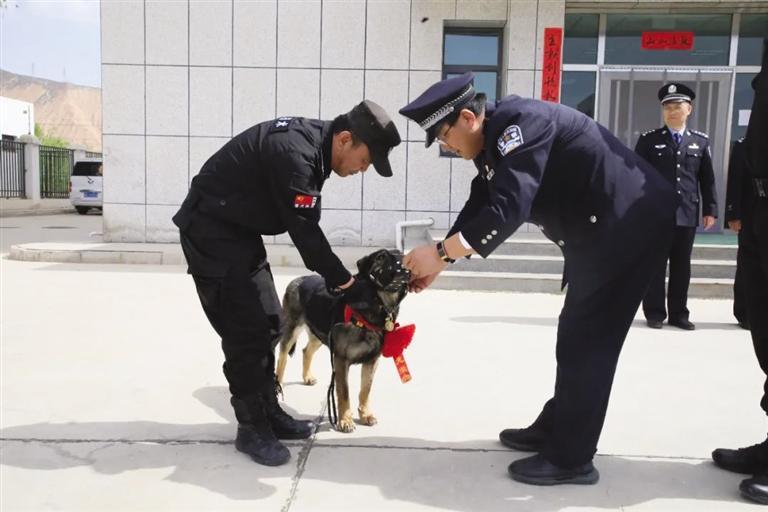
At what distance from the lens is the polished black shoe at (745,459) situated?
2.96 meters

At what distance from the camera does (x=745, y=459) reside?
9.87 ft

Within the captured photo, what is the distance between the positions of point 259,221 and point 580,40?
8.99 metres

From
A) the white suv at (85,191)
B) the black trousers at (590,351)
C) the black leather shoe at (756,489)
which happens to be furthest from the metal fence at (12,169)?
the black leather shoe at (756,489)

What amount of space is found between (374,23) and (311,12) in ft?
3.28

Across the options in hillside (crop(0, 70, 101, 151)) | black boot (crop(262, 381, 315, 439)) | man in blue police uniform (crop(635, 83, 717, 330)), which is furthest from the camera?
hillside (crop(0, 70, 101, 151))

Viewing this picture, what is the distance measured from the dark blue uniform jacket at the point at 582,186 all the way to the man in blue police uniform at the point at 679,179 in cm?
353

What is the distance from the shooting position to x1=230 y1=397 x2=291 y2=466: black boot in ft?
10.1

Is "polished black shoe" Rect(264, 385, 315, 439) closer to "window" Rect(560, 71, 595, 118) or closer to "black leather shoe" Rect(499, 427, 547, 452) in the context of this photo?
"black leather shoe" Rect(499, 427, 547, 452)

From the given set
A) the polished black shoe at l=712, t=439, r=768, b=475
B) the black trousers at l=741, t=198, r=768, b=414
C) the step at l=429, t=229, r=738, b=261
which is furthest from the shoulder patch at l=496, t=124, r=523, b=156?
the step at l=429, t=229, r=738, b=261

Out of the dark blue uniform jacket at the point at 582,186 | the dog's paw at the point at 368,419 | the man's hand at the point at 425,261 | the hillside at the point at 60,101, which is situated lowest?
the dog's paw at the point at 368,419

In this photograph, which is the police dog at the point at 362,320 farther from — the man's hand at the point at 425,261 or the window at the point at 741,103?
the window at the point at 741,103

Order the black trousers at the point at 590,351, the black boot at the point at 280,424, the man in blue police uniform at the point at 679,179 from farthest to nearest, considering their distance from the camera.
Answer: the man in blue police uniform at the point at 679,179 < the black boot at the point at 280,424 < the black trousers at the point at 590,351

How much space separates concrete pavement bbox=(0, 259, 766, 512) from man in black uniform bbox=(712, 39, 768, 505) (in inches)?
3.4

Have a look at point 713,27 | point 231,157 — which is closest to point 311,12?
point 713,27
